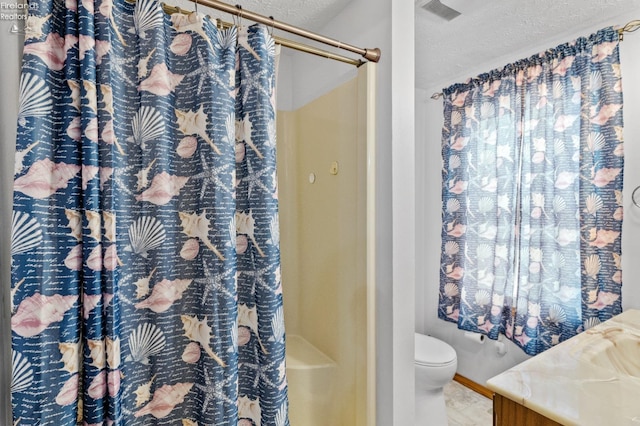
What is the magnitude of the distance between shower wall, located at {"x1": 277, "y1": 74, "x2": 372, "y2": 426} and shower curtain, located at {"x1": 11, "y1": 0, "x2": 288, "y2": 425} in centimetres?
51

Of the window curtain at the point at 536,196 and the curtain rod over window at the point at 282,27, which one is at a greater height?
the curtain rod over window at the point at 282,27

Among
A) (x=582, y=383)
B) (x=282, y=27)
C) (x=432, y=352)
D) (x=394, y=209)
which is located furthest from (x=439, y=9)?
(x=432, y=352)

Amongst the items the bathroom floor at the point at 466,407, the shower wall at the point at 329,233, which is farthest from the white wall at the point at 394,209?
the bathroom floor at the point at 466,407

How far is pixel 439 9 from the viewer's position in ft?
5.49

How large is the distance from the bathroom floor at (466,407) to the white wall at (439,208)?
13 cm

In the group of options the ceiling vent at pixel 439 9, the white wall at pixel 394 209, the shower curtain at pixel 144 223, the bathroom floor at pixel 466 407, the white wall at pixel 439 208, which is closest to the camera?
the shower curtain at pixel 144 223

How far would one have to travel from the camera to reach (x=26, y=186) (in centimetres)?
76

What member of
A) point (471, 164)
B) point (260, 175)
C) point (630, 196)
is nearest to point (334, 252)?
point (260, 175)

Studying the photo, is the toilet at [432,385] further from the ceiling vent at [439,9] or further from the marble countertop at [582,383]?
the ceiling vent at [439,9]

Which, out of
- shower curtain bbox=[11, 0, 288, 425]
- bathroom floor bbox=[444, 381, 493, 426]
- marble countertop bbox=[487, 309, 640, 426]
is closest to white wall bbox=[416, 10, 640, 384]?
bathroom floor bbox=[444, 381, 493, 426]

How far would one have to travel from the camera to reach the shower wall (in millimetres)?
1479

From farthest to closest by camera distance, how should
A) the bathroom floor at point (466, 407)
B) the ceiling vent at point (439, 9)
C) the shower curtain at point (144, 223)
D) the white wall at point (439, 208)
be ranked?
the bathroom floor at point (466, 407) < the white wall at point (439, 208) < the ceiling vent at point (439, 9) < the shower curtain at point (144, 223)

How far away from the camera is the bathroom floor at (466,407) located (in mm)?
2148

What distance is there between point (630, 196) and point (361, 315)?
1650 mm
